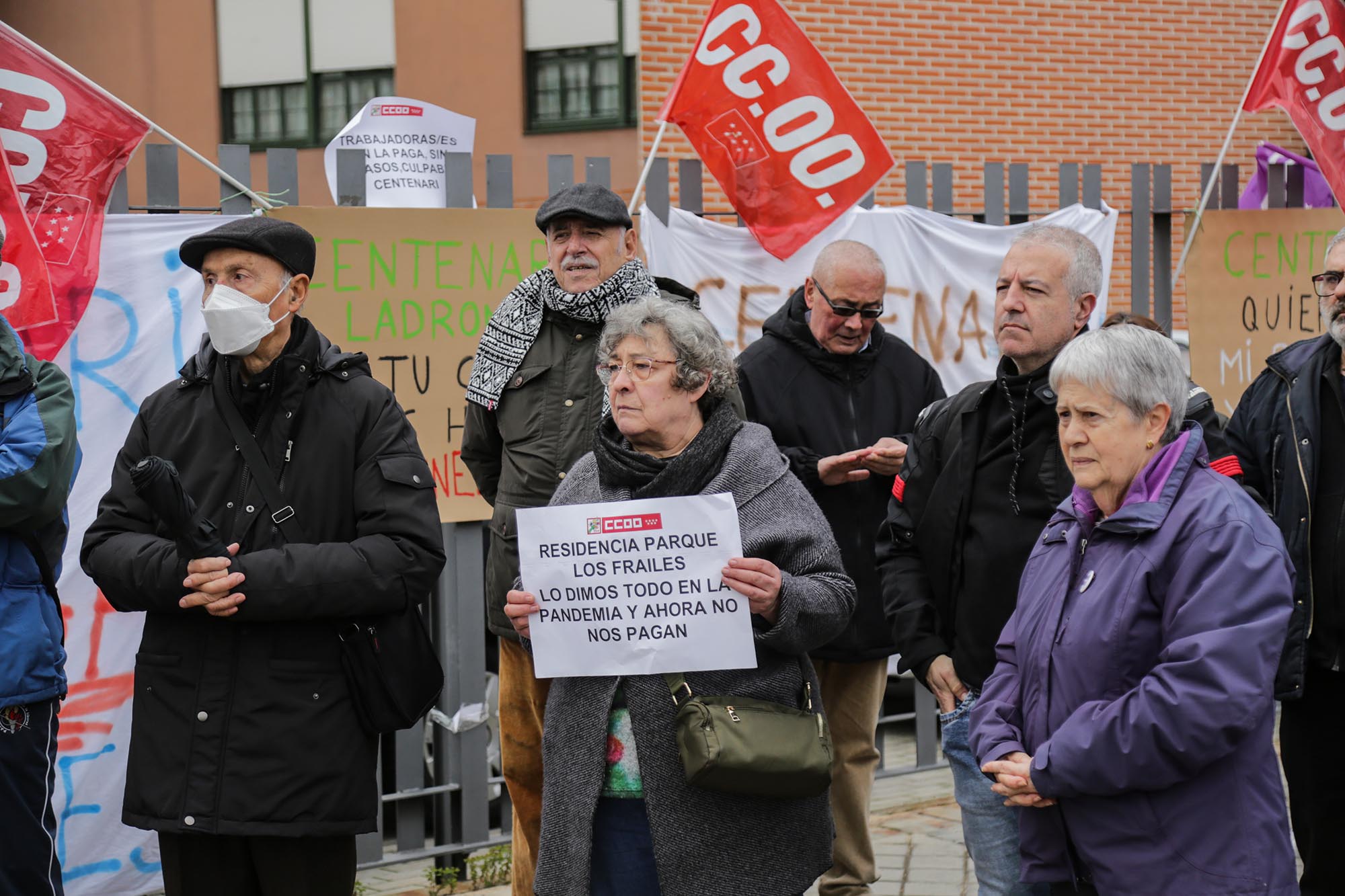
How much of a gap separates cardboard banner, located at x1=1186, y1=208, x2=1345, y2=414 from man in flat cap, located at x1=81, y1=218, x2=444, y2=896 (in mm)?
4725

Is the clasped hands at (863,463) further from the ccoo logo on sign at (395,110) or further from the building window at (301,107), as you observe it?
the building window at (301,107)

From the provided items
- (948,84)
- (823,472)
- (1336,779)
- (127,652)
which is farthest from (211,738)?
(948,84)

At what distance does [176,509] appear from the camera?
321cm

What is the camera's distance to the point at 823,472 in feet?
15.6

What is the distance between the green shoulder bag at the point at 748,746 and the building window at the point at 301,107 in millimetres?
12238

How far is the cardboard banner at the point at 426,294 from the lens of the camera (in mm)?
5285

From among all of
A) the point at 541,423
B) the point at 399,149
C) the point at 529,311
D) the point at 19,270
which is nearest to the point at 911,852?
the point at 541,423

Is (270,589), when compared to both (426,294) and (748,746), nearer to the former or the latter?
(748,746)

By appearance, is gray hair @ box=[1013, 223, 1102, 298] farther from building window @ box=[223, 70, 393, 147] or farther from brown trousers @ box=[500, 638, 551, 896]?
building window @ box=[223, 70, 393, 147]

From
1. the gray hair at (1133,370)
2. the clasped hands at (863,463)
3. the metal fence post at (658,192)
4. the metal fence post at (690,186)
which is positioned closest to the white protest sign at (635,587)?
the gray hair at (1133,370)

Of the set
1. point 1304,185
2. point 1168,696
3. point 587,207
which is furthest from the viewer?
point 1304,185

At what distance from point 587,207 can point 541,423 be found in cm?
64

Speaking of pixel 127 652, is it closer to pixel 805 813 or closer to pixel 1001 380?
pixel 805 813

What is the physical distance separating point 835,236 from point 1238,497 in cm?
355
